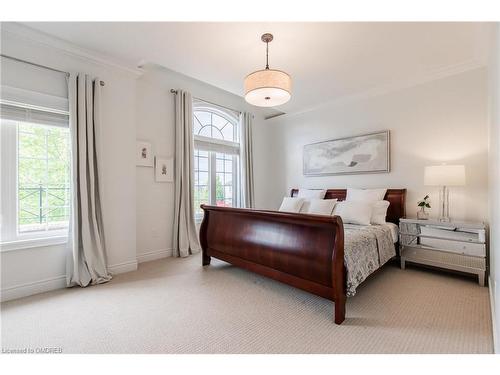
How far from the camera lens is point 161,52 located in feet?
8.90

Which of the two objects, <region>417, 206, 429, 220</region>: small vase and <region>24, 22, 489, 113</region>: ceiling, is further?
<region>417, 206, 429, 220</region>: small vase

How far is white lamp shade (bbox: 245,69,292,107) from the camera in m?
2.10

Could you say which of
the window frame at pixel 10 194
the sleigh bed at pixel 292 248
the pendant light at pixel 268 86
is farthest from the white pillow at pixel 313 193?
the window frame at pixel 10 194

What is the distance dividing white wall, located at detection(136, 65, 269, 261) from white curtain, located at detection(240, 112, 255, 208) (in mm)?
1341

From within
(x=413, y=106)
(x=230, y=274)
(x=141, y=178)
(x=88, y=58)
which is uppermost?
(x=88, y=58)

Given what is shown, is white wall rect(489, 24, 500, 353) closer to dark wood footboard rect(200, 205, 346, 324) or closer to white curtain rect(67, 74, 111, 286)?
dark wood footboard rect(200, 205, 346, 324)

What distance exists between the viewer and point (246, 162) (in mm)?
4680

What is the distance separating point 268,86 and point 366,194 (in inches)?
95.3

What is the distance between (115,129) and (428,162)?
421cm

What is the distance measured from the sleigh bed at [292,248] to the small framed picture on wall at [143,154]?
1.22 meters

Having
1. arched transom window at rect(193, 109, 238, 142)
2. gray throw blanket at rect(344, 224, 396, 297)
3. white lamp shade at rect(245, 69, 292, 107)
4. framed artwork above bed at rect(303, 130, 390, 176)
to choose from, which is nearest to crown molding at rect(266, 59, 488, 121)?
framed artwork above bed at rect(303, 130, 390, 176)
